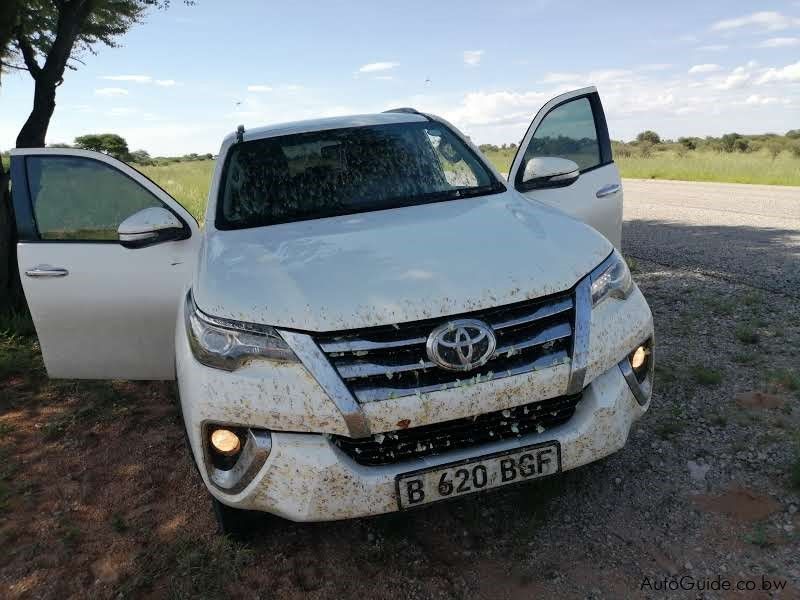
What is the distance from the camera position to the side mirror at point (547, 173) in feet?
11.7

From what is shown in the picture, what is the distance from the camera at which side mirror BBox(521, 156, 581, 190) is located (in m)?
3.58

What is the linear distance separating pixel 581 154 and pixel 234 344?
2.78 m

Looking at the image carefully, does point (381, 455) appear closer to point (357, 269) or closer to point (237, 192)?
point (357, 269)

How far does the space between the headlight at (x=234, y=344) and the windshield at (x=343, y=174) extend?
36.1 inches

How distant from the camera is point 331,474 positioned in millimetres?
2154

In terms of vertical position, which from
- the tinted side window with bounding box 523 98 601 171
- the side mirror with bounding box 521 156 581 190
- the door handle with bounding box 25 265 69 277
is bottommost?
the door handle with bounding box 25 265 69 277

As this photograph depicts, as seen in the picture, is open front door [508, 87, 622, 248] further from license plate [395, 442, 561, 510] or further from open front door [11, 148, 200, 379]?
open front door [11, 148, 200, 379]

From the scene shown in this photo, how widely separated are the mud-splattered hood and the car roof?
0.99 meters

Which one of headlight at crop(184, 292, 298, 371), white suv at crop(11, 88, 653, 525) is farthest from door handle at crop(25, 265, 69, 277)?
headlight at crop(184, 292, 298, 371)

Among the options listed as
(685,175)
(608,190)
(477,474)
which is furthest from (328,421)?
(685,175)

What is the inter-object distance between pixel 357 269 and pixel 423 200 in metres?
0.99

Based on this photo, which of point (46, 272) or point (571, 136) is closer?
point (46, 272)

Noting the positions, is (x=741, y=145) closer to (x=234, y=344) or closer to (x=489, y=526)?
(x=489, y=526)

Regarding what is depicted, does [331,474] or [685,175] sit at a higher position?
[331,474]
